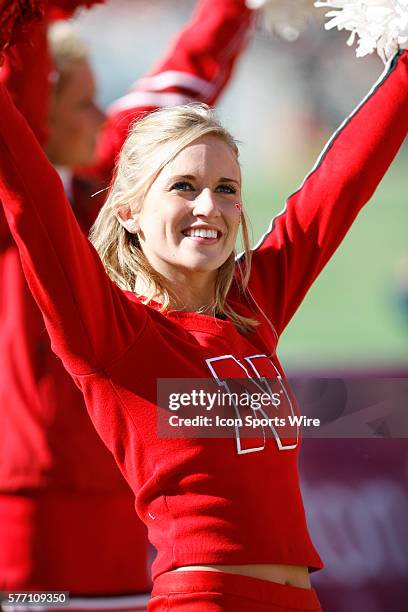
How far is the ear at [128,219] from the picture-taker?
1.94 meters

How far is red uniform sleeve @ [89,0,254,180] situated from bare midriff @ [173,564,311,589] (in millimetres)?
1372

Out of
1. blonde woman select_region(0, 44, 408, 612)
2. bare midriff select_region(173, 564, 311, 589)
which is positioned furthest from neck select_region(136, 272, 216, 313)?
bare midriff select_region(173, 564, 311, 589)

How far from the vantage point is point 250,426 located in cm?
180

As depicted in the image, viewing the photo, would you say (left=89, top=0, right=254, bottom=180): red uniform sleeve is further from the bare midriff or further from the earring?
the bare midriff

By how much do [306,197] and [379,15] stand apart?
357 millimetres

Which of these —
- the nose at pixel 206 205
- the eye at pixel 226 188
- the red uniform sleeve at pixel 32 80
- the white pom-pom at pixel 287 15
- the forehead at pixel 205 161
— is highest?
the white pom-pom at pixel 287 15

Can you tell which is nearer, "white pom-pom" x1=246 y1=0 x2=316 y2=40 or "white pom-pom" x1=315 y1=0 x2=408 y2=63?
"white pom-pom" x1=315 y1=0 x2=408 y2=63

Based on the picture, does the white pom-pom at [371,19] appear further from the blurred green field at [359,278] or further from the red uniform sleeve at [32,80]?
the blurred green field at [359,278]

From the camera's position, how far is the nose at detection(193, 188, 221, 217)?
1.84 meters

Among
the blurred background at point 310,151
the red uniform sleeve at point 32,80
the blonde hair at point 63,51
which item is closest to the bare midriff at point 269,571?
the red uniform sleeve at point 32,80

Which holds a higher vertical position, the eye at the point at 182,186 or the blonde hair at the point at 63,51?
the blonde hair at the point at 63,51

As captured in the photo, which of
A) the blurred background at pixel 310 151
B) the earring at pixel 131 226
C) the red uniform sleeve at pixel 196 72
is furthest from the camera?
the blurred background at pixel 310 151

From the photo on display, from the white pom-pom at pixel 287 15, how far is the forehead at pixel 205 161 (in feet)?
2.63

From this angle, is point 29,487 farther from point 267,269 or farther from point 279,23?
point 279,23
